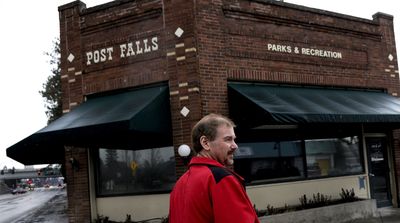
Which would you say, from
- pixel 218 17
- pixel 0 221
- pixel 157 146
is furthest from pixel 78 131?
pixel 0 221

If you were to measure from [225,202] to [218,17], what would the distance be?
8.52 meters

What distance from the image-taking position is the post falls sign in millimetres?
10820

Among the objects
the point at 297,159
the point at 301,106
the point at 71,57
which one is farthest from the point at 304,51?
the point at 71,57

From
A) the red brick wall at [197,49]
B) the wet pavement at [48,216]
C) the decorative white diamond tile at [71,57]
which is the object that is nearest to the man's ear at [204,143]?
the red brick wall at [197,49]

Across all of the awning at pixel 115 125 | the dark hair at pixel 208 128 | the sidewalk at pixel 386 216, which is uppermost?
the awning at pixel 115 125

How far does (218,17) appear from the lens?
1066cm

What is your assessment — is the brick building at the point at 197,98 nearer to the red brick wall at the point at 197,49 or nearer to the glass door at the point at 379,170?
the red brick wall at the point at 197,49

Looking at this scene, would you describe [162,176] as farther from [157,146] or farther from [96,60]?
[96,60]

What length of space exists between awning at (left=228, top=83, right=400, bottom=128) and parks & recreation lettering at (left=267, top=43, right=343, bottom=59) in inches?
34.0

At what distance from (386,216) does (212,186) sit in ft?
36.9

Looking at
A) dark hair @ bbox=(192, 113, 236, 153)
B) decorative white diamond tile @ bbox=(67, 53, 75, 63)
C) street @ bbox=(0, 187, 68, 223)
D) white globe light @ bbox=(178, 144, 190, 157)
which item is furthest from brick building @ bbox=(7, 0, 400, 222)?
street @ bbox=(0, 187, 68, 223)

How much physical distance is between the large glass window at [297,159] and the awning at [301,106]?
3.79ft

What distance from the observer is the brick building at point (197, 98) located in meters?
10.2

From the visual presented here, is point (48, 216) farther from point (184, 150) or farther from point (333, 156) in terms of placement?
point (184, 150)
